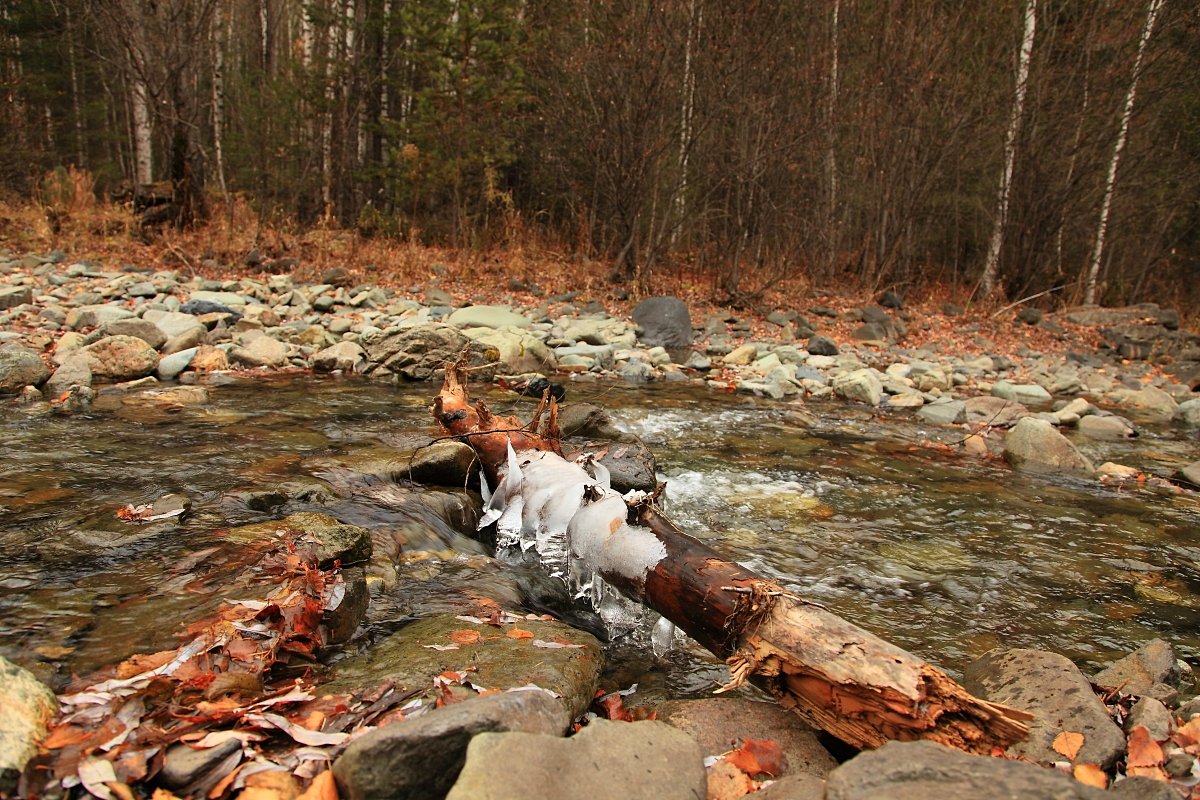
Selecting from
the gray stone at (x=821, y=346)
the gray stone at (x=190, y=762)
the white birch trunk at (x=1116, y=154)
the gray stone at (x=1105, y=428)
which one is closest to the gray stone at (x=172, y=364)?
the gray stone at (x=190, y=762)

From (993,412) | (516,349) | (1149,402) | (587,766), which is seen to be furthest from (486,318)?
(1149,402)

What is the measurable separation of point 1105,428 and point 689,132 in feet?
23.8

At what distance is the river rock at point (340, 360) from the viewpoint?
7.39 metres

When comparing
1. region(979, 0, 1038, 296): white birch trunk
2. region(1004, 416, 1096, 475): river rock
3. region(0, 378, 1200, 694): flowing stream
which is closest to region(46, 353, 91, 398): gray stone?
region(0, 378, 1200, 694): flowing stream

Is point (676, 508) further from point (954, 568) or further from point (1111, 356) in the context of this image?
point (1111, 356)

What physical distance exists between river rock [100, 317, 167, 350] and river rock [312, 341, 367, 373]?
142 centimetres

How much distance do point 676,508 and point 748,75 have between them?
8669mm

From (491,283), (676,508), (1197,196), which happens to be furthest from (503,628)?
(1197,196)

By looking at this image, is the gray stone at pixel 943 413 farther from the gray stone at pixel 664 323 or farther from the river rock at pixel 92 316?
the river rock at pixel 92 316

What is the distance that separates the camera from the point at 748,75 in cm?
1088

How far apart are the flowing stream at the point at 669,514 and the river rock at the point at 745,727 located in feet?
0.89

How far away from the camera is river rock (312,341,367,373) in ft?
24.3

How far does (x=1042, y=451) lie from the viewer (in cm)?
579

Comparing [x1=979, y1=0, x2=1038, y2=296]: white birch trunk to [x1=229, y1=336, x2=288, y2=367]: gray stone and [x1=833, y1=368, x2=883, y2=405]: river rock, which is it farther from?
[x1=229, y1=336, x2=288, y2=367]: gray stone
